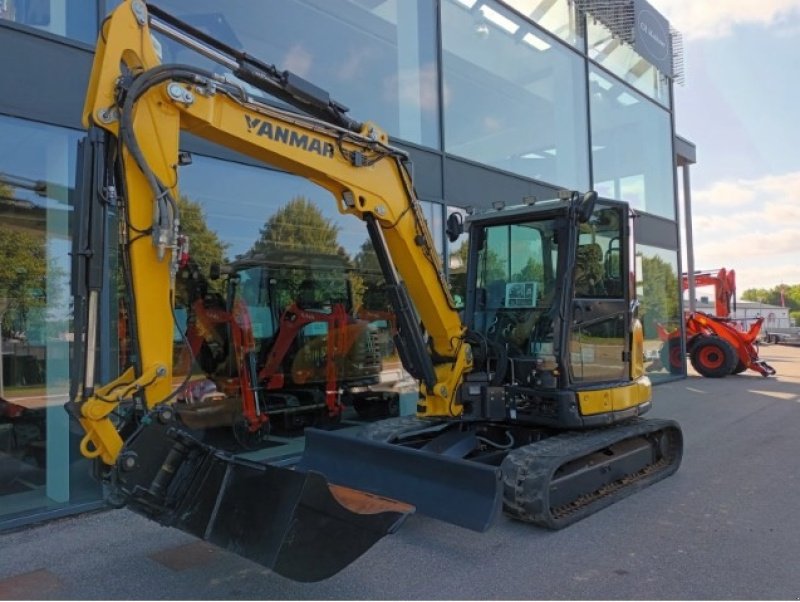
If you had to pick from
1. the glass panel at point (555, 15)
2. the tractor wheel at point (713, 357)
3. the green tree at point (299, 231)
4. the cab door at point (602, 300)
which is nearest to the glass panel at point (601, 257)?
the cab door at point (602, 300)

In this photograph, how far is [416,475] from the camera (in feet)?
15.1

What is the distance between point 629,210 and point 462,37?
482 cm

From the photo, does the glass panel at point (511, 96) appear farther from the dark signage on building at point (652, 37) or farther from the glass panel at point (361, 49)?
the dark signage on building at point (652, 37)

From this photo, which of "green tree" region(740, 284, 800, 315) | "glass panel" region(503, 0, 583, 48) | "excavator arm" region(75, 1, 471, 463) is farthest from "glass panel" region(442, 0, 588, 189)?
"green tree" region(740, 284, 800, 315)

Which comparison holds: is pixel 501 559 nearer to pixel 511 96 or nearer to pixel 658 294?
pixel 511 96

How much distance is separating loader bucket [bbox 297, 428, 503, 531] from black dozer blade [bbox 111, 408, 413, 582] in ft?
2.51

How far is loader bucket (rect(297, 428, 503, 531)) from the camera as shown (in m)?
4.14

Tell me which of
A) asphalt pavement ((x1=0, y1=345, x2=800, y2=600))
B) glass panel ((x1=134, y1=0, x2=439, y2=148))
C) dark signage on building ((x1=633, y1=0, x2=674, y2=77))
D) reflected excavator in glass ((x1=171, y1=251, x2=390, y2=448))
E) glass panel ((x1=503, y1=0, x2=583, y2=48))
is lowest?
asphalt pavement ((x1=0, y1=345, x2=800, y2=600))

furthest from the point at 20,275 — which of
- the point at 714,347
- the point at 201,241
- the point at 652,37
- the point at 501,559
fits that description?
the point at 714,347

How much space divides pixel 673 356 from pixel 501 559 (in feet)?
38.9

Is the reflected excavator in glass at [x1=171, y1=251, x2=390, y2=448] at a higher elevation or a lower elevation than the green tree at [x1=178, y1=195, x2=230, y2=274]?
lower

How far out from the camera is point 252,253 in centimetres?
869

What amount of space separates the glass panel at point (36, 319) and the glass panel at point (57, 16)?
0.84 meters

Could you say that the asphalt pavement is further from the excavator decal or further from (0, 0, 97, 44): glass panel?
(0, 0, 97, 44): glass panel
